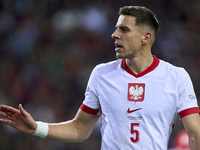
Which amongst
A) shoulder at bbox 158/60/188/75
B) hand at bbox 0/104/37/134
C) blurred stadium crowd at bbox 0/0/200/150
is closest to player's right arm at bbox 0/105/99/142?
hand at bbox 0/104/37/134

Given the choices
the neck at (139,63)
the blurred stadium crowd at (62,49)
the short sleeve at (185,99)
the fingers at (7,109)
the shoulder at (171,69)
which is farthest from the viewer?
Answer: the blurred stadium crowd at (62,49)

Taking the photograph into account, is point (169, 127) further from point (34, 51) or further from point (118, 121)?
point (34, 51)

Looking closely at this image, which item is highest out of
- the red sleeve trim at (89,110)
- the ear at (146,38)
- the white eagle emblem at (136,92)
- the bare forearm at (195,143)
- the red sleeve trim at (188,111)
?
the ear at (146,38)

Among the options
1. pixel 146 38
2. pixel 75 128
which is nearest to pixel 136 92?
pixel 146 38

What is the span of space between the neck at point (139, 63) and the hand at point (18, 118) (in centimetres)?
91

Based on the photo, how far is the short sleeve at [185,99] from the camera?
291 centimetres

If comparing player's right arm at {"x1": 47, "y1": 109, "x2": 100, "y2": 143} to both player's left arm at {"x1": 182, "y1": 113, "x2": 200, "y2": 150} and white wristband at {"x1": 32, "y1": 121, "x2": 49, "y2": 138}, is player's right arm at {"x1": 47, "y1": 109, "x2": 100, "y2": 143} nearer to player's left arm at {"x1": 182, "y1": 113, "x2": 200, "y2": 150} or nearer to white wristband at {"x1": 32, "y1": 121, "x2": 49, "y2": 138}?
white wristband at {"x1": 32, "y1": 121, "x2": 49, "y2": 138}

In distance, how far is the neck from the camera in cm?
312

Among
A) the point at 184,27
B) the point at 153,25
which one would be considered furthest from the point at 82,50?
the point at 153,25

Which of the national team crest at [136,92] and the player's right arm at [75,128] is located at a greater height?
the national team crest at [136,92]

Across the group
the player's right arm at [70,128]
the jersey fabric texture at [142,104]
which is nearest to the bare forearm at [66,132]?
the player's right arm at [70,128]

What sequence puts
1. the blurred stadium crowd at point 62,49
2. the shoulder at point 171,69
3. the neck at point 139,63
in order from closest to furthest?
the shoulder at point 171,69 < the neck at point 139,63 < the blurred stadium crowd at point 62,49

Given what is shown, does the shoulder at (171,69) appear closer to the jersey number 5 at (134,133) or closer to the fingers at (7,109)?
the jersey number 5 at (134,133)

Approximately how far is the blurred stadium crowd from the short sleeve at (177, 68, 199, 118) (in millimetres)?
3917
